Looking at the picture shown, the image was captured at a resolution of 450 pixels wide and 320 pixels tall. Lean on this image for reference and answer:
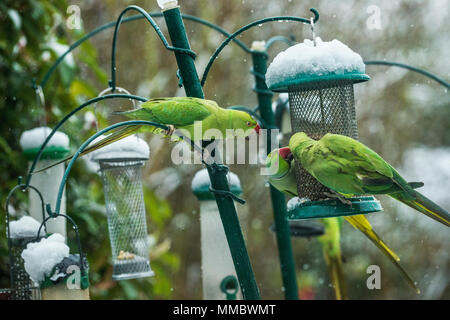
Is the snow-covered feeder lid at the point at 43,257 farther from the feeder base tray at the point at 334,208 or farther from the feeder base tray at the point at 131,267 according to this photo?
the feeder base tray at the point at 334,208

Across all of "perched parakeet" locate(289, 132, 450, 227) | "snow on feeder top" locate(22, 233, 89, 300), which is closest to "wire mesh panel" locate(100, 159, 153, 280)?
"snow on feeder top" locate(22, 233, 89, 300)

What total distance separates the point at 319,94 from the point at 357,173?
0.53m

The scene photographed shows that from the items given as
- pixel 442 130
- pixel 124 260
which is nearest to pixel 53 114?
pixel 124 260

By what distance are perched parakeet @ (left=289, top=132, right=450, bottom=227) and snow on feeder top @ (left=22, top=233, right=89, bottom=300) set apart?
124 centimetres

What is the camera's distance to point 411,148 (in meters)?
6.83

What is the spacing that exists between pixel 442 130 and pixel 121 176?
182 inches

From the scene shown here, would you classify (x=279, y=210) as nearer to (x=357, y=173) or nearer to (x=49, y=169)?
(x=357, y=173)

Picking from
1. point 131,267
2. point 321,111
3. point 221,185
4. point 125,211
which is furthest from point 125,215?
point 321,111

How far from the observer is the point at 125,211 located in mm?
3557

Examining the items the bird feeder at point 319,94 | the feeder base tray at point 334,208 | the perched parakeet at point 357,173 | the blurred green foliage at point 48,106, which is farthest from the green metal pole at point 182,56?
the blurred green foliage at point 48,106

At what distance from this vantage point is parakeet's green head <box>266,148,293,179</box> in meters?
2.59

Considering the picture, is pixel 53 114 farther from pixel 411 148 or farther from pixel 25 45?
pixel 411 148

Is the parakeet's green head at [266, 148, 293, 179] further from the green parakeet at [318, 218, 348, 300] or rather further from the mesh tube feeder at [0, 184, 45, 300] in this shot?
the green parakeet at [318, 218, 348, 300]

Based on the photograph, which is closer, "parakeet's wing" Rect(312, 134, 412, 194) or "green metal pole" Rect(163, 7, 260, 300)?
"parakeet's wing" Rect(312, 134, 412, 194)
